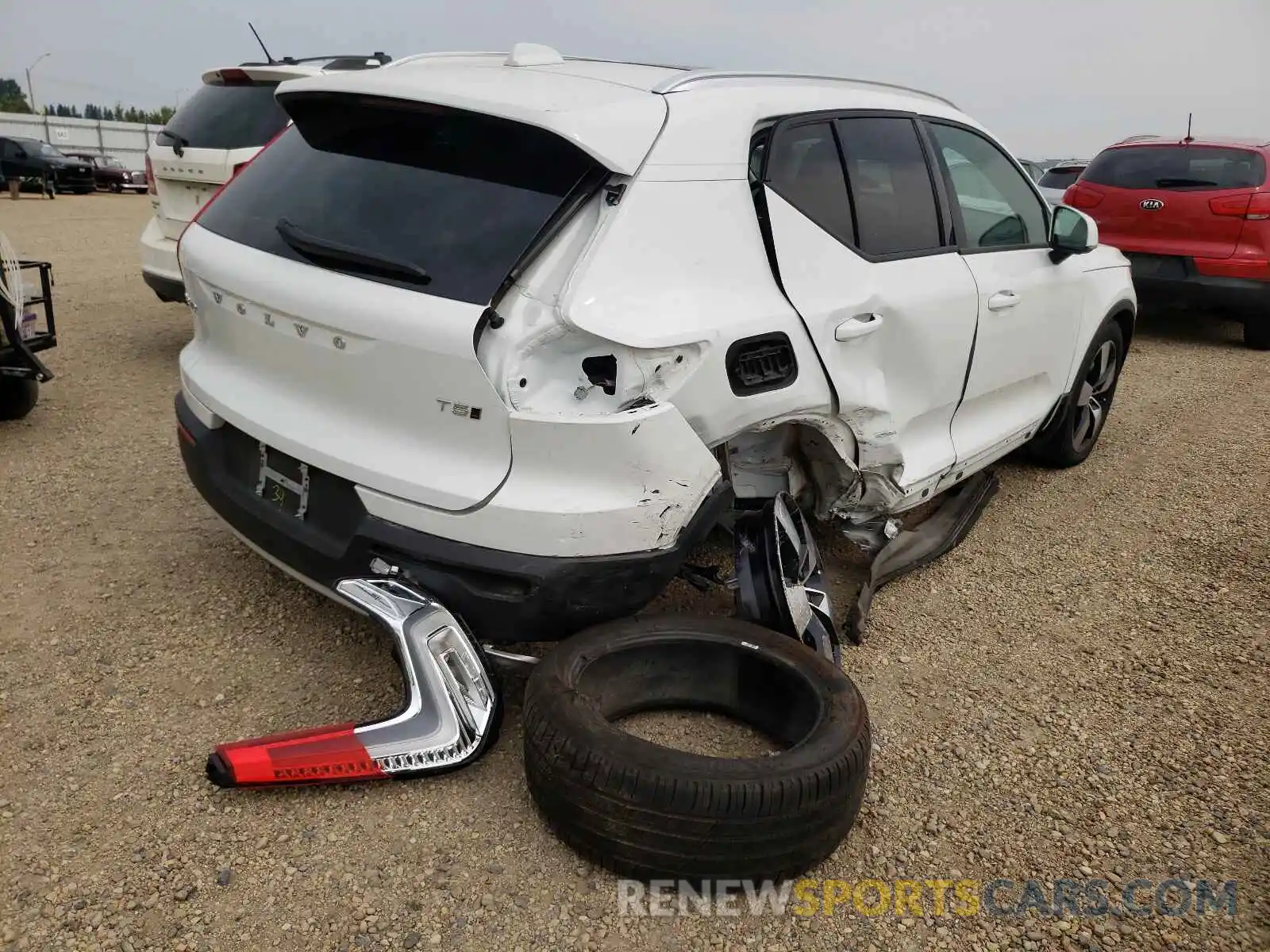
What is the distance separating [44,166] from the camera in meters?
22.9

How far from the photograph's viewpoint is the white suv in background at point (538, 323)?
2.38 m

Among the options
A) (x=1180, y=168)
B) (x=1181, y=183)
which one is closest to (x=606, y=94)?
(x=1181, y=183)

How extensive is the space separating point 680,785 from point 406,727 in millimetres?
743

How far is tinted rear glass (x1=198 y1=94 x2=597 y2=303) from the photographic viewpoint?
2439 millimetres

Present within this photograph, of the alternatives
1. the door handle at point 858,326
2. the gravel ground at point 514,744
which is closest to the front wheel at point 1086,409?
the gravel ground at point 514,744

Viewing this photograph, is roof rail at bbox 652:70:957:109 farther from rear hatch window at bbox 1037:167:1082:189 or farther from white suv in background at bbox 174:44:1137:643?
rear hatch window at bbox 1037:167:1082:189

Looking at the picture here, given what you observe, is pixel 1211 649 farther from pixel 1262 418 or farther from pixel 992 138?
pixel 1262 418

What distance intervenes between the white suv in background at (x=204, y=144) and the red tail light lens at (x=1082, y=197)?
6.40m

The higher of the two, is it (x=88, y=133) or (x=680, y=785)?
(x=680, y=785)

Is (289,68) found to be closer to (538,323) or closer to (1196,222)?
(538,323)

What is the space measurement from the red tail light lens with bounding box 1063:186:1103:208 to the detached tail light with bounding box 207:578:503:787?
8.28 m

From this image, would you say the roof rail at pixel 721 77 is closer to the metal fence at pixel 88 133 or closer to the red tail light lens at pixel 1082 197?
the red tail light lens at pixel 1082 197

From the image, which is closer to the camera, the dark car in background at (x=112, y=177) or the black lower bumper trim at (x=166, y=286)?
the black lower bumper trim at (x=166, y=286)

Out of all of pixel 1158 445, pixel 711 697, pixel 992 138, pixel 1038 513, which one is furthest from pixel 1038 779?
pixel 1158 445
